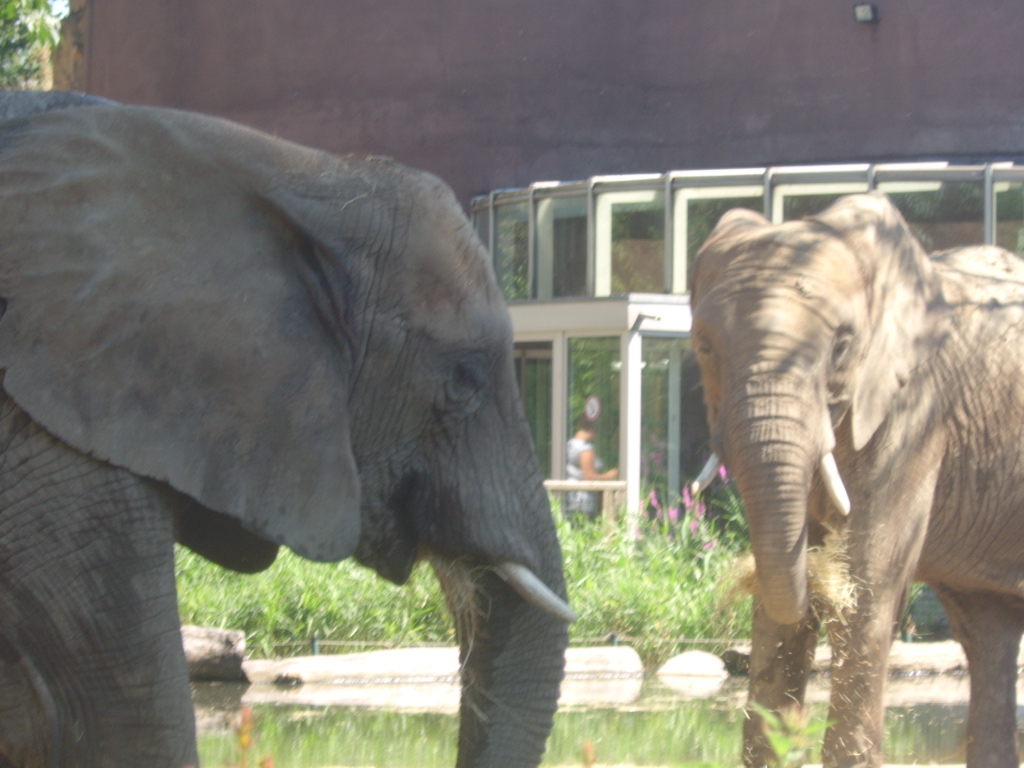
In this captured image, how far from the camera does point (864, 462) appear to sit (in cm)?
604

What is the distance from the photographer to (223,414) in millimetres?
3072

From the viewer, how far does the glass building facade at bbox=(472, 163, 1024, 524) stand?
15.1 metres

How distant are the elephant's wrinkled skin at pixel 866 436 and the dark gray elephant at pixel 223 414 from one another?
209 cm

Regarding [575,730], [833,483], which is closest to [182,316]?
[833,483]

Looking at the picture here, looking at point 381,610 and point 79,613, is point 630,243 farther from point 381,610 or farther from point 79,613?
point 79,613

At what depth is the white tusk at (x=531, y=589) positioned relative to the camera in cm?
351

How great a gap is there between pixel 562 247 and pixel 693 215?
67.7 inches

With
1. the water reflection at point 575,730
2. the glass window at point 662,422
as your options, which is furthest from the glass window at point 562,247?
the water reflection at point 575,730

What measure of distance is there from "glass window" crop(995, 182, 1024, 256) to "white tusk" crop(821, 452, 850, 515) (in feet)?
33.4

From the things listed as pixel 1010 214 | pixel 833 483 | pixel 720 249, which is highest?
pixel 1010 214

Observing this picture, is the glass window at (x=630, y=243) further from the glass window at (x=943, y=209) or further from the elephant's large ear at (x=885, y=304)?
the elephant's large ear at (x=885, y=304)

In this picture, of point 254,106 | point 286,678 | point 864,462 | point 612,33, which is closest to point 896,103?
point 612,33

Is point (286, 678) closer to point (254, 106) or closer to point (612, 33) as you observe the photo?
point (612, 33)

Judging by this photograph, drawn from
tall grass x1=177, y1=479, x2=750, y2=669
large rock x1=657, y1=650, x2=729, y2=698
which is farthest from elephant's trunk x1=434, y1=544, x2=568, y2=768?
tall grass x1=177, y1=479, x2=750, y2=669
